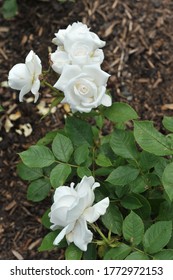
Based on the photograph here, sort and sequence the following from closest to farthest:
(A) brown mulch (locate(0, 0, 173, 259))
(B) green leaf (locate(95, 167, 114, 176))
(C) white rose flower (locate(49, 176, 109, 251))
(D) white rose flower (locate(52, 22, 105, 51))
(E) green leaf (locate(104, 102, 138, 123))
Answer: (C) white rose flower (locate(49, 176, 109, 251)), (D) white rose flower (locate(52, 22, 105, 51)), (E) green leaf (locate(104, 102, 138, 123)), (B) green leaf (locate(95, 167, 114, 176)), (A) brown mulch (locate(0, 0, 173, 259))

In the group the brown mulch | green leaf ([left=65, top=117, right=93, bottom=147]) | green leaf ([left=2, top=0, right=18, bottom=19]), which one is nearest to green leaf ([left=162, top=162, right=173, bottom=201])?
green leaf ([left=65, top=117, right=93, bottom=147])

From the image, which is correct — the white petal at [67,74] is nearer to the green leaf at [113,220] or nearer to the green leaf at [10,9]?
the green leaf at [113,220]

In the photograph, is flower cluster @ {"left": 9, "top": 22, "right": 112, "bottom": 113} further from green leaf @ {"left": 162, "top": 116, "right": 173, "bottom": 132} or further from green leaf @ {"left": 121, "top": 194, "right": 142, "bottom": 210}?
green leaf @ {"left": 121, "top": 194, "right": 142, "bottom": 210}

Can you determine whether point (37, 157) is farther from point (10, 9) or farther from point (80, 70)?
point (10, 9)

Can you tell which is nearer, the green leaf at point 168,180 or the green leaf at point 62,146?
the green leaf at point 168,180

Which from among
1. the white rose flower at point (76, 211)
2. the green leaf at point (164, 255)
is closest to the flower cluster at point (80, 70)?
the white rose flower at point (76, 211)
